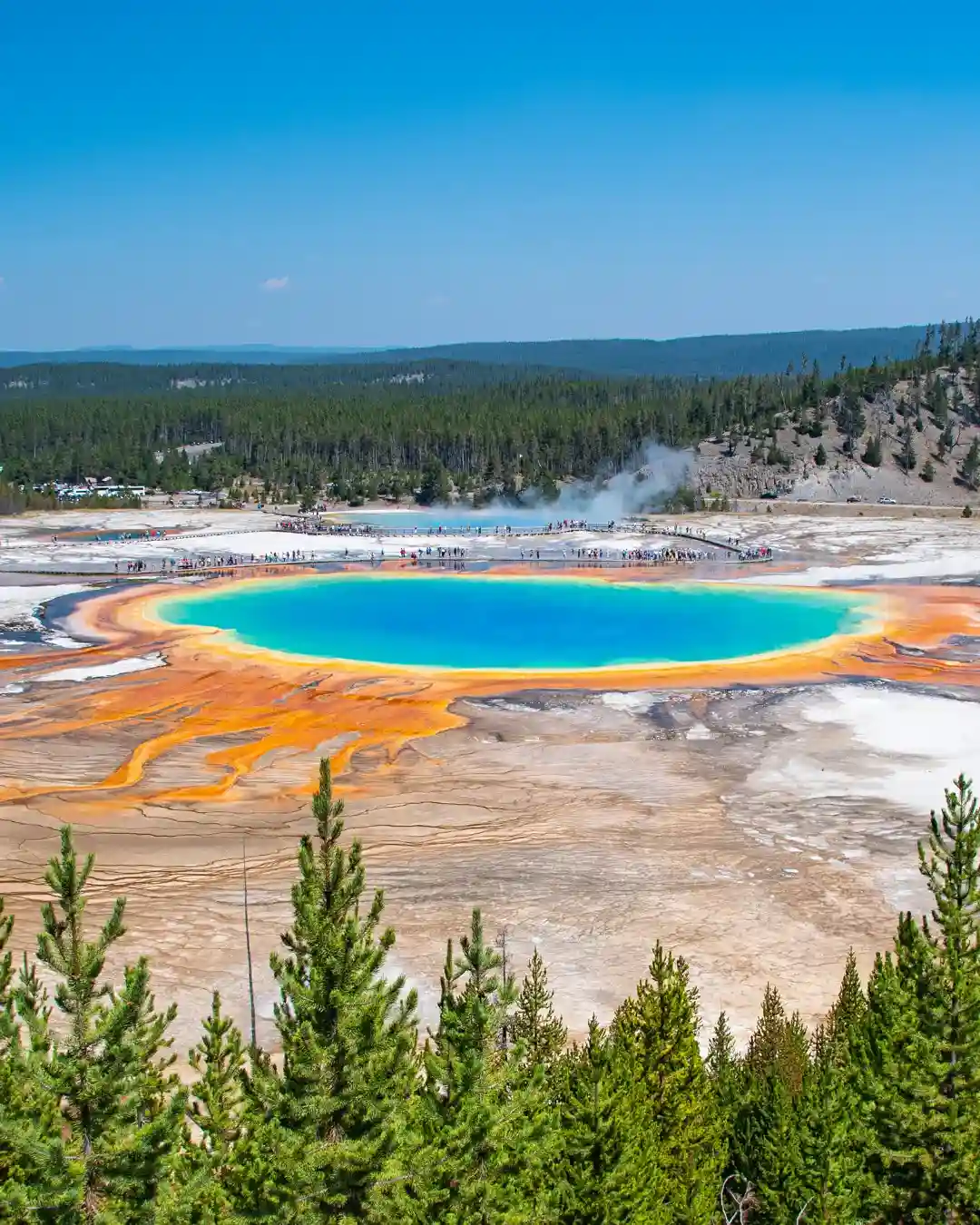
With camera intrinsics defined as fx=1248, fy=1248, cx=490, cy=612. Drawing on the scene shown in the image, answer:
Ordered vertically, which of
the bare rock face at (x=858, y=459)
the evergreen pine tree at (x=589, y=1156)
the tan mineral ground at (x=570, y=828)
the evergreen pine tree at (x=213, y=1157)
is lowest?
the tan mineral ground at (x=570, y=828)

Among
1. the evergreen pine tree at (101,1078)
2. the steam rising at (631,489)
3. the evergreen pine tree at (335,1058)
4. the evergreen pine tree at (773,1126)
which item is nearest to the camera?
the evergreen pine tree at (101,1078)

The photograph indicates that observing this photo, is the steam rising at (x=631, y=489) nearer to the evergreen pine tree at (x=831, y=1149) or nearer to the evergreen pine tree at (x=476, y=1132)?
the evergreen pine tree at (x=831, y=1149)

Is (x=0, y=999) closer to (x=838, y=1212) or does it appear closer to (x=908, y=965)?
(x=838, y=1212)

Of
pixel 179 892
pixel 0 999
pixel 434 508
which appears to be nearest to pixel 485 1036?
pixel 0 999

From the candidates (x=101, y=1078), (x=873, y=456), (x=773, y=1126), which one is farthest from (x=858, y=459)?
(x=101, y=1078)

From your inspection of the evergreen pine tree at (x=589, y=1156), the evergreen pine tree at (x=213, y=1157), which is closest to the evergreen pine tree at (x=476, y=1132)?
the evergreen pine tree at (x=589, y=1156)

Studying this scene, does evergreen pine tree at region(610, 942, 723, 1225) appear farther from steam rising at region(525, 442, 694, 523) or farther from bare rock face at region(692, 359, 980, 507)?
bare rock face at region(692, 359, 980, 507)
